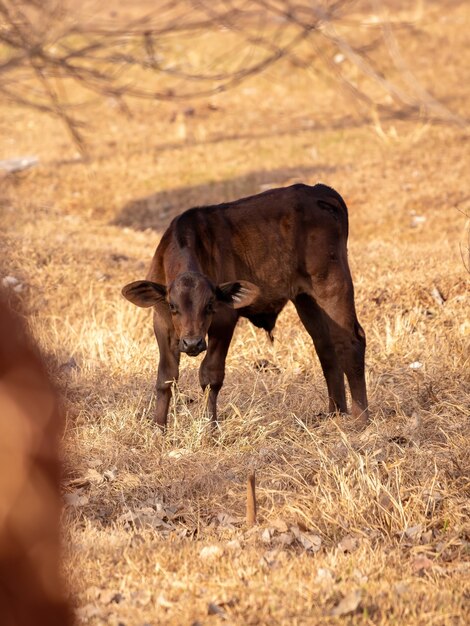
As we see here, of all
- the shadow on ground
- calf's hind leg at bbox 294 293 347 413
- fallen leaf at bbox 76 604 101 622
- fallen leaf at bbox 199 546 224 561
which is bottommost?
the shadow on ground

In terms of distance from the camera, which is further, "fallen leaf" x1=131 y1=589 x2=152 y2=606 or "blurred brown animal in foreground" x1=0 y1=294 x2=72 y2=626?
"fallen leaf" x1=131 y1=589 x2=152 y2=606

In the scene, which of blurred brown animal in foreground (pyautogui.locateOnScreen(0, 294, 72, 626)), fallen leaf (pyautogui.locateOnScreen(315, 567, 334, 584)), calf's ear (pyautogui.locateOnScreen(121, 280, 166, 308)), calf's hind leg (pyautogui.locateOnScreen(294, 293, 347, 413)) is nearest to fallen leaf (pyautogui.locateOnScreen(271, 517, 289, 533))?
fallen leaf (pyautogui.locateOnScreen(315, 567, 334, 584))

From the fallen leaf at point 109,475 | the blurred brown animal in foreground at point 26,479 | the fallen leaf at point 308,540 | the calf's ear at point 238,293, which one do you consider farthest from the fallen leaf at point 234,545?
the blurred brown animal in foreground at point 26,479

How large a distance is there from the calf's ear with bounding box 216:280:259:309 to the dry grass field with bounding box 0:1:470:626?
2.39 feet

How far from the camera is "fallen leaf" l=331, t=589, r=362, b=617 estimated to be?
4270 mm

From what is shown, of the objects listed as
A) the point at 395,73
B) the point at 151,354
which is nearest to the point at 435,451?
the point at 151,354

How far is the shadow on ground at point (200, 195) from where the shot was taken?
54.7 feet

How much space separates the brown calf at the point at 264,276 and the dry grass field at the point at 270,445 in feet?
1.00

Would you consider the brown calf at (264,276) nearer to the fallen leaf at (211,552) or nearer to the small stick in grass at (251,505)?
the small stick in grass at (251,505)

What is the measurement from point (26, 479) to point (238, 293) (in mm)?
4453

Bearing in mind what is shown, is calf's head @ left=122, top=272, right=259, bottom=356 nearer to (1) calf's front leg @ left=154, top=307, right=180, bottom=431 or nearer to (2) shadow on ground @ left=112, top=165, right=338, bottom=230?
(1) calf's front leg @ left=154, top=307, right=180, bottom=431

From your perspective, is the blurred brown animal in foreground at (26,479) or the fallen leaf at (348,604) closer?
the blurred brown animal in foreground at (26,479)

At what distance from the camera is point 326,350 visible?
303 inches

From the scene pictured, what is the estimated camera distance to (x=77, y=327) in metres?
9.96
